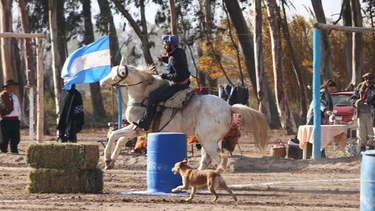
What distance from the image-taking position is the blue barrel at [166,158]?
14.9m

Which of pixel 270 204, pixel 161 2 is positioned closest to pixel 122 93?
pixel 270 204

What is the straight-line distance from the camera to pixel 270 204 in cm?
1341

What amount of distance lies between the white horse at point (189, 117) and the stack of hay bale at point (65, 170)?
149 cm

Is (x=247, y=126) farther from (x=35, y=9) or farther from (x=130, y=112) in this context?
(x=35, y=9)

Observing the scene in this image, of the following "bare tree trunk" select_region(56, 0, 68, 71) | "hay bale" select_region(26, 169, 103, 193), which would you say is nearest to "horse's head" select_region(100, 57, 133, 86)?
"hay bale" select_region(26, 169, 103, 193)

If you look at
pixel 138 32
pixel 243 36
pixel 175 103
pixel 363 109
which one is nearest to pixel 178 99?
pixel 175 103

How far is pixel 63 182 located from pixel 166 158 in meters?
1.59

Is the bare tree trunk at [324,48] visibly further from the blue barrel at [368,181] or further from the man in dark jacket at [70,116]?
the blue barrel at [368,181]

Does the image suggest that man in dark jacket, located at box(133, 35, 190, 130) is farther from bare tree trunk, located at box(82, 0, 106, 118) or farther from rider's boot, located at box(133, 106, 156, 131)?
bare tree trunk, located at box(82, 0, 106, 118)

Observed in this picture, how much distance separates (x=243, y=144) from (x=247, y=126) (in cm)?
1361

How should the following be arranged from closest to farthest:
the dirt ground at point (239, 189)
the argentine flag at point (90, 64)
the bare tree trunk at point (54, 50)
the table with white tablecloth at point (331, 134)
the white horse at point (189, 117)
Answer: the dirt ground at point (239, 189)
the white horse at point (189, 117)
the table with white tablecloth at point (331, 134)
the argentine flag at point (90, 64)
the bare tree trunk at point (54, 50)

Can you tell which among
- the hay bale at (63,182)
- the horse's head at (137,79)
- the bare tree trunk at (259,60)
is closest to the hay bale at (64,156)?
the hay bale at (63,182)

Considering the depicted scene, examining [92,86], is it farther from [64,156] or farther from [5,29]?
[64,156]

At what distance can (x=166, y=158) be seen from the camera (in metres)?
14.9
